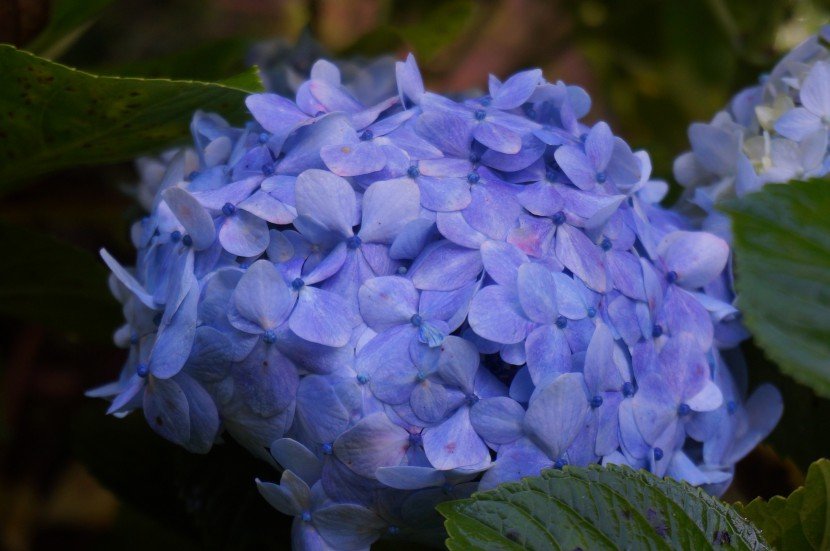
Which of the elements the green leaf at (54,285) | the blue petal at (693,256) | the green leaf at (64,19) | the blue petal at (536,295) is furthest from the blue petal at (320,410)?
the green leaf at (64,19)

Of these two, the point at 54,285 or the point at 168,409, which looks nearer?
the point at 168,409

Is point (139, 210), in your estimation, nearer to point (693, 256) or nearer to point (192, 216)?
point (192, 216)

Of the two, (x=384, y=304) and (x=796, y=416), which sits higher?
(x=384, y=304)

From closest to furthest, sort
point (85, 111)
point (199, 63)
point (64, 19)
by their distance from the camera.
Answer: point (85, 111), point (64, 19), point (199, 63)

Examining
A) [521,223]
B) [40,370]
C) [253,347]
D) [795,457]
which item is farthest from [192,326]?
[40,370]

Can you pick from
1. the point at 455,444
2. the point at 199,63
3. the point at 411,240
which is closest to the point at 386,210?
the point at 411,240

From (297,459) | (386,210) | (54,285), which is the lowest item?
(54,285)
